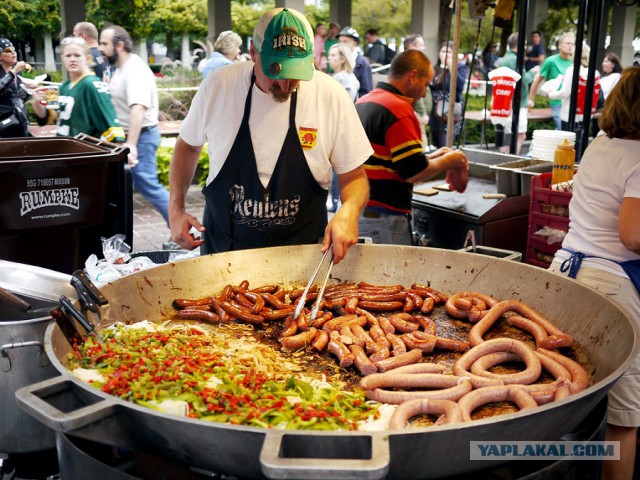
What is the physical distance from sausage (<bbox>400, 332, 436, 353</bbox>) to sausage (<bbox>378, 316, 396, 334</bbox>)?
0.40 feet

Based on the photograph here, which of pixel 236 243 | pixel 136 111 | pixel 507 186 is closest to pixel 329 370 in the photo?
pixel 236 243

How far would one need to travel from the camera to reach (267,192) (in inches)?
139

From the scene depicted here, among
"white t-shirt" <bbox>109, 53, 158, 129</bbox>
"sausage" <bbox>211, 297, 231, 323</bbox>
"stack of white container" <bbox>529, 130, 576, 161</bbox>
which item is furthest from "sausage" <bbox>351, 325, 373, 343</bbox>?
"white t-shirt" <bbox>109, 53, 158, 129</bbox>

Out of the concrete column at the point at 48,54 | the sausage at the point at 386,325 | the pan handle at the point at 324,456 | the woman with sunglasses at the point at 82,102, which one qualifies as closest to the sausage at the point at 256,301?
the sausage at the point at 386,325

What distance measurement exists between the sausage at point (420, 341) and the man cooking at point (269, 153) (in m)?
0.86

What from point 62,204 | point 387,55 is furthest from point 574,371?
point 387,55

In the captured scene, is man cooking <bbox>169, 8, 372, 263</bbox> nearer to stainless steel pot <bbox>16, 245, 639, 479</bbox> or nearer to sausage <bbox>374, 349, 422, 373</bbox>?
stainless steel pot <bbox>16, 245, 639, 479</bbox>

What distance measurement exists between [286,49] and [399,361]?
160 centimetres

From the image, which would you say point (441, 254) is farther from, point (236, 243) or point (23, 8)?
point (23, 8)

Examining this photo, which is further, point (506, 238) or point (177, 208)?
point (506, 238)

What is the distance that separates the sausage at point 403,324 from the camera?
2.88 meters

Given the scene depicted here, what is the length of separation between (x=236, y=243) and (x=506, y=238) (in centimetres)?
242

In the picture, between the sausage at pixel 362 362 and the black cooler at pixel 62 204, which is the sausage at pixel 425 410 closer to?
the sausage at pixel 362 362

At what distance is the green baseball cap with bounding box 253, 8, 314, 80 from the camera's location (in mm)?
3178
